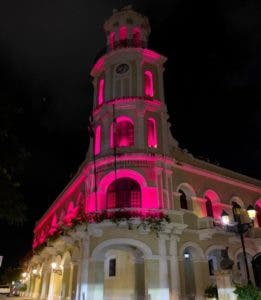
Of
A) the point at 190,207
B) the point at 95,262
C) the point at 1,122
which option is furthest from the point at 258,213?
the point at 1,122

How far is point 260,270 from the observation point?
26109 mm

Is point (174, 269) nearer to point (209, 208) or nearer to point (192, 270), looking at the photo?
point (192, 270)

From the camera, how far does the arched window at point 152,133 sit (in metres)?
25.1

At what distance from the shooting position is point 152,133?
25812mm

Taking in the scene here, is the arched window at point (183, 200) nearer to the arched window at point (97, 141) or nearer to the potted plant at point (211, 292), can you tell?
the potted plant at point (211, 292)

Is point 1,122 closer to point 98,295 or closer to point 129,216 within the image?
point 129,216

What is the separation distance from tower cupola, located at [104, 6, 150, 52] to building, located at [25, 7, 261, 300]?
289 mm

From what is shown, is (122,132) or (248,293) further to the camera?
(122,132)

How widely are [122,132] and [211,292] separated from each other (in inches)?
502

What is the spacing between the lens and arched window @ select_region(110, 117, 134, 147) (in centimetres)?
2477

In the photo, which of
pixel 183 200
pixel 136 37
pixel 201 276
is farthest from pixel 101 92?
pixel 201 276

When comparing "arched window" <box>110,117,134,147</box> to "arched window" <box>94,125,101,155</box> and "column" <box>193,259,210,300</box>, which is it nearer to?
"arched window" <box>94,125,101,155</box>

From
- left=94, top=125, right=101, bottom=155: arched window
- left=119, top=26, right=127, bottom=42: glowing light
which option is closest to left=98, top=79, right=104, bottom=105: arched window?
left=94, top=125, right=101, bottom=155: arched window

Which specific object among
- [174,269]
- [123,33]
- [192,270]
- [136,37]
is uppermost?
[123,33]
